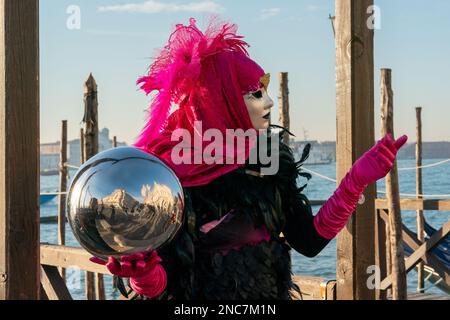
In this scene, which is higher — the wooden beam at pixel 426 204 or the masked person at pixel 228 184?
the masked person at pixel 228 184

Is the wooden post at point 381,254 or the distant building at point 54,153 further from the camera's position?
the distant building at point 54,153

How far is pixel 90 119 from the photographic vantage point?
8.27m

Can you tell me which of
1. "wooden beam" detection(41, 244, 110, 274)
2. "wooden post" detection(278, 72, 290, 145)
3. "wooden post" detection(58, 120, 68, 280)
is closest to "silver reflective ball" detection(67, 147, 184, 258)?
"wooden beam" detection(41, 244, 110, 274)

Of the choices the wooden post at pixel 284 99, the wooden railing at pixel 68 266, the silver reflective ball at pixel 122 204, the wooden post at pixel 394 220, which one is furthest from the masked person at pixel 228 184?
the wooden post at pixel 284 99

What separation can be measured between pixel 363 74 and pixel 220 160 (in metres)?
0.61

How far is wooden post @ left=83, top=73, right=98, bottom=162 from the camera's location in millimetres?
8211

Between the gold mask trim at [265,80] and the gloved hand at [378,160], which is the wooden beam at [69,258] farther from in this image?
the gloved hand at [378,160]

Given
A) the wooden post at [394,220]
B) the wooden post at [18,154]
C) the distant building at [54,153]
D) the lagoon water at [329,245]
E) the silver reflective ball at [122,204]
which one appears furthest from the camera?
the distant building at [54,153]

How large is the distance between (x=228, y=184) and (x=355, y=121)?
511 millimetres

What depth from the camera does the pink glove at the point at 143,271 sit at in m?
1.86

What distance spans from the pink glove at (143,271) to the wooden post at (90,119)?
6.21 metres
